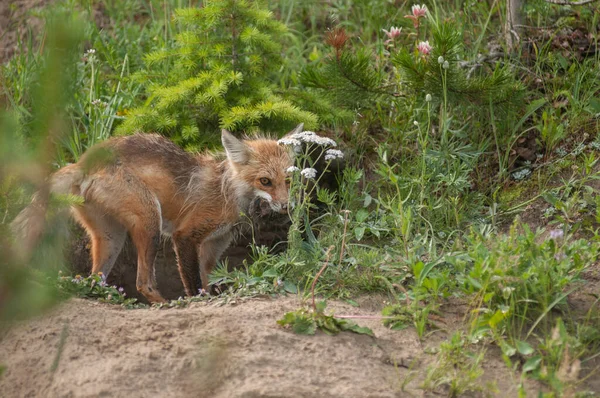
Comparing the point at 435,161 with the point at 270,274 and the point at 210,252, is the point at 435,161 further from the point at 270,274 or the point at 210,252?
the point at 210,252

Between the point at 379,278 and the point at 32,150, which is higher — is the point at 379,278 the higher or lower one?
the lower one

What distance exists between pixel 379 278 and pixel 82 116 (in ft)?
10.4

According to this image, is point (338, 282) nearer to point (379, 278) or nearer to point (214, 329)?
point (379, 278)

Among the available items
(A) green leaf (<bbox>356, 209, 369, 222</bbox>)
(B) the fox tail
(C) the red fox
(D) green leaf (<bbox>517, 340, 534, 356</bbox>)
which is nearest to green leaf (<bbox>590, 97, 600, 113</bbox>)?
(A) green leaf (<bbox>356, 209, 369, 222</bbox>)

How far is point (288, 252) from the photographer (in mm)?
4879

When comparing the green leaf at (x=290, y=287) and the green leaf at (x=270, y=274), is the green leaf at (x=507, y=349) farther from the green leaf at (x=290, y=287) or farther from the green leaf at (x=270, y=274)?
the green leaf at (x=270, y=274)

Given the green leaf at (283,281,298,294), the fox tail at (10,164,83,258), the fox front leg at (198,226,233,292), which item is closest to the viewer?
the fox tail at (10,164,83,258)

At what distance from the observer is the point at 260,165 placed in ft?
18.6

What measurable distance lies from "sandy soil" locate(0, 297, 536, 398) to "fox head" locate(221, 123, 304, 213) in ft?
5.33

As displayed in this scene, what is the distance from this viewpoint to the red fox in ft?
17.6

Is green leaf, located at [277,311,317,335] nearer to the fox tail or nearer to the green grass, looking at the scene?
the green grass

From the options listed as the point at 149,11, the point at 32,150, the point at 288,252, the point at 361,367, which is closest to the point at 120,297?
the point at 288,252

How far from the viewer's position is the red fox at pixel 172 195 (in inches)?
212

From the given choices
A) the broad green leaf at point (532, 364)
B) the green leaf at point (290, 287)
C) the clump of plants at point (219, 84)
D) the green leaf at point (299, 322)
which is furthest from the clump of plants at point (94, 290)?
the broad green leaf at point (532, 364)
